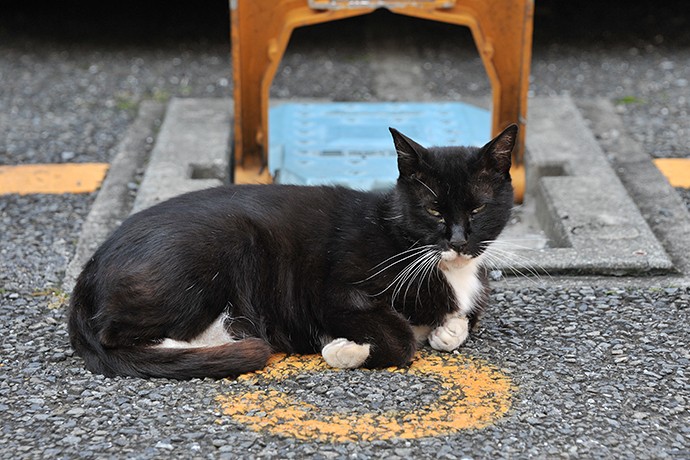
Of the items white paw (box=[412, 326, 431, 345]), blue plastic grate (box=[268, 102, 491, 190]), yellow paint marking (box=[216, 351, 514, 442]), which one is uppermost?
yellow paint marking (box=[216, 351, 514, 442])

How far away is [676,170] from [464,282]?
8.52ft

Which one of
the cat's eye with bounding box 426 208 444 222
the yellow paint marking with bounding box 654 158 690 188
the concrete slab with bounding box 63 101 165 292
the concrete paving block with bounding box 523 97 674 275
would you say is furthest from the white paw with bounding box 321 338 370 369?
the yellow paint marking with bounding box 654 158 690 188

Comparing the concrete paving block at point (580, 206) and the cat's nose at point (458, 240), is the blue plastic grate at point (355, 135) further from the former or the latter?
the cat's nose at point (458, 240)

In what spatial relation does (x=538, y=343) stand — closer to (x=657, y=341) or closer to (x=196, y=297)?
(x=657, y=341)

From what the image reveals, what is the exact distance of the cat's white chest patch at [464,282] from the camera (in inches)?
143

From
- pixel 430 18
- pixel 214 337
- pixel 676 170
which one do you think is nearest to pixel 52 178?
pixel 430 18

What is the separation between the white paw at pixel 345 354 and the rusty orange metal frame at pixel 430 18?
6.77 feet

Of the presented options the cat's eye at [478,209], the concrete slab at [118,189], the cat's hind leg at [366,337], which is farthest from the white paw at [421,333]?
the concrete slab at [118,189]

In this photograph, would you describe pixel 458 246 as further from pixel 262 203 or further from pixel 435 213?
pixel 262 203

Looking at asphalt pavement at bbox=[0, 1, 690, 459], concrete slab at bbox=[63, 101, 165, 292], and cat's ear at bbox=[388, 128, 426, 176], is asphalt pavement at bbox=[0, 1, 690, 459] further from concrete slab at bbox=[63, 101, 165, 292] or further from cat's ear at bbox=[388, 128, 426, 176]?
cat's ear at bbox=[388, 128, 426, 176]

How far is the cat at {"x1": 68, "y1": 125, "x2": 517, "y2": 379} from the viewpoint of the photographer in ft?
11.2

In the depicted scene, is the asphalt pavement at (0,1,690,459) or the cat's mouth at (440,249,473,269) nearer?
the asphalt pavement at (0,1,690,459)

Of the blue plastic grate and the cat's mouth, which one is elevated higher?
the cat's mouth

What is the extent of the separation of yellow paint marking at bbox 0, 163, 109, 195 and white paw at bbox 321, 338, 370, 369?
2542mm
